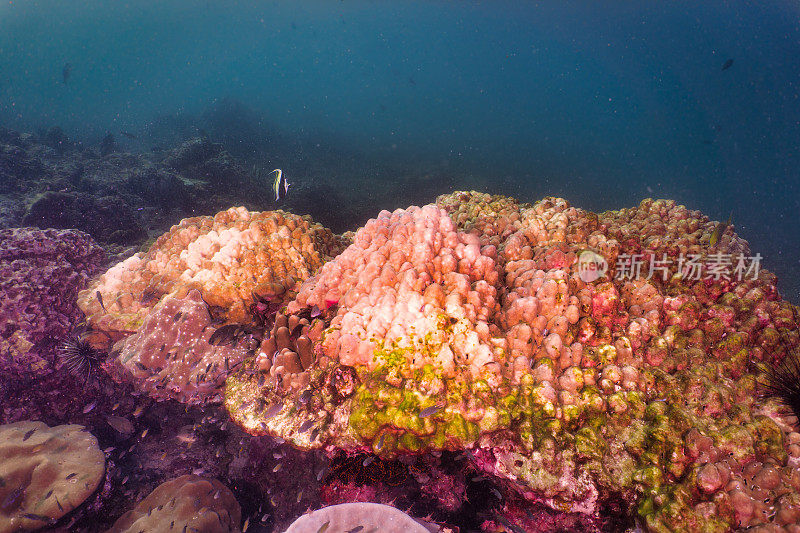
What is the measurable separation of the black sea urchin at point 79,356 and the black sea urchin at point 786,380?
8.92 meters

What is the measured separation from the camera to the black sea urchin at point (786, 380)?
317cm

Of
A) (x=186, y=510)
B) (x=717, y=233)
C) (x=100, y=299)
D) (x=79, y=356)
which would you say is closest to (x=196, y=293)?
(x=100, y=299)

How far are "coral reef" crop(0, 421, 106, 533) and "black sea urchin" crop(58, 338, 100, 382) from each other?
876 millimetres

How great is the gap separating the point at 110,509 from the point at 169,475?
0.73 m

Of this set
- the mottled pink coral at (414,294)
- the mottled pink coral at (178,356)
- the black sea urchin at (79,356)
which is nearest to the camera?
the mottled pink coral at (414,294)

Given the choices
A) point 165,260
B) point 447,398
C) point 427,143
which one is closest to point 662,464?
point 447,398

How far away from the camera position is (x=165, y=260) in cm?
593

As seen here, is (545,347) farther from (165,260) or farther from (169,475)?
(165,260)

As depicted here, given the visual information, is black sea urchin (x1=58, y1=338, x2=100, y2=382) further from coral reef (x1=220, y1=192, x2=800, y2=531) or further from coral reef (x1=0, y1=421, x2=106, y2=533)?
coral reef (x1=220, y1=192, x2=800, y2=531)

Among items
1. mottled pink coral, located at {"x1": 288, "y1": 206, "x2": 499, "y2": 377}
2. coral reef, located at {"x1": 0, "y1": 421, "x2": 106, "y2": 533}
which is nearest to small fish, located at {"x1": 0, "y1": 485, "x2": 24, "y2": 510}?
coral reef, located at {"x1": 0, "y1": 421, "x2": 106, "y2": 533}

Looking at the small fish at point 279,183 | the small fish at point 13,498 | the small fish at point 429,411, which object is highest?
the small fish at point 279,183

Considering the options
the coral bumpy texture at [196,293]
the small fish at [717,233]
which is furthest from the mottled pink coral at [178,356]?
the small fish at [717,233]

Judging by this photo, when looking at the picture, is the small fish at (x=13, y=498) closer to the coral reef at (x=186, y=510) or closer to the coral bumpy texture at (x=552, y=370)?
the coral reef at (x=186, y=510)

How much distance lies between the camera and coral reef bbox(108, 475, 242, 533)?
405 cm
